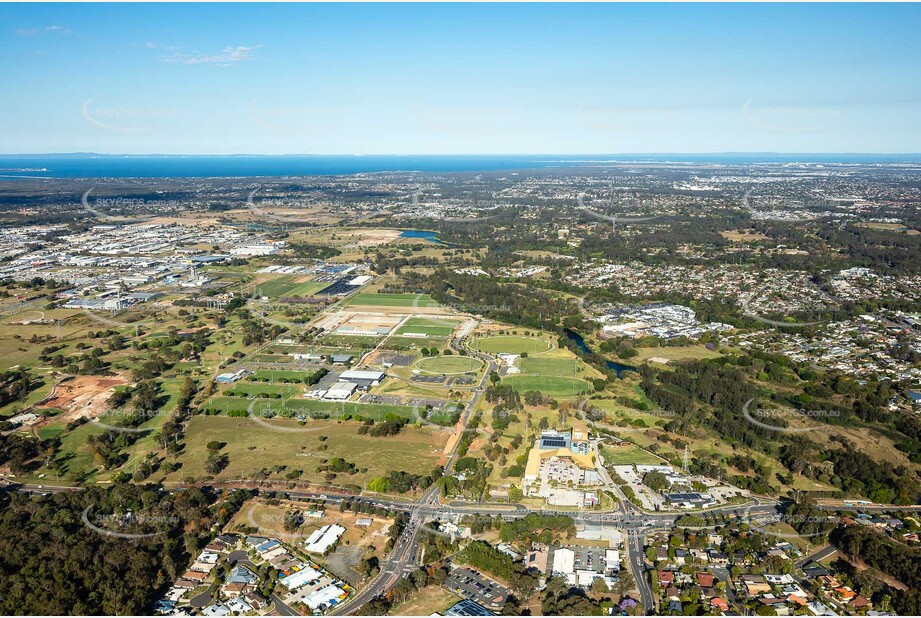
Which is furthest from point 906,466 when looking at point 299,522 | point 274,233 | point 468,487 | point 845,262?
point 274,233

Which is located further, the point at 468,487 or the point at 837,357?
the point at 837,357

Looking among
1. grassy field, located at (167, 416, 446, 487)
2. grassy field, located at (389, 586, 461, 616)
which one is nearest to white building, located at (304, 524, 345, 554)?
grassy field, located at (167, 416, 446, 487)

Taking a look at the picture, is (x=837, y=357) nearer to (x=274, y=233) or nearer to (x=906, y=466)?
(x=906, y=466)

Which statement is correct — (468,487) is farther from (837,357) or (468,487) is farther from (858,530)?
(837,357)

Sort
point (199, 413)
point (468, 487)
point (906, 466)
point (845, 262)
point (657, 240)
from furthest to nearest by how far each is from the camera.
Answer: point (657, 240) → point (845, 262) → point (199, 413) → point (906, 466) → point (468, 487)

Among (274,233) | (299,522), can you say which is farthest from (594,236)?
(299,522)

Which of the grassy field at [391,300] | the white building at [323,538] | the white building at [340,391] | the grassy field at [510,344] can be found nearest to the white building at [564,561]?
the white building at [323,538]

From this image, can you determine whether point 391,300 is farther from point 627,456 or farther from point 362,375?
point 627,456

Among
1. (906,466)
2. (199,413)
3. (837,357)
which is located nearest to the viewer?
(906,466)
